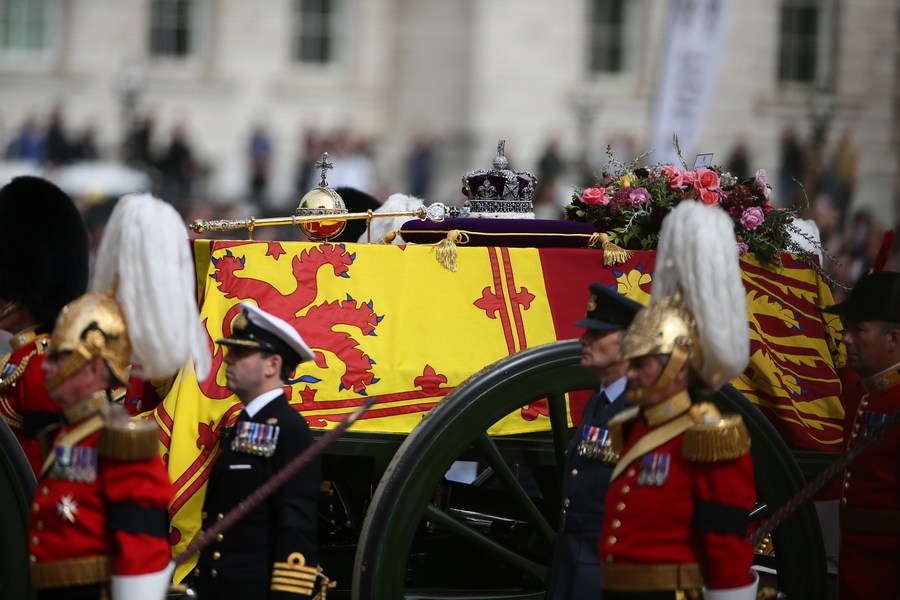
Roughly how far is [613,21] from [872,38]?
564 centimetres

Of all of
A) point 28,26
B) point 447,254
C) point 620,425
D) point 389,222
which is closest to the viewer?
point 620,425

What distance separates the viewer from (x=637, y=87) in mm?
26891

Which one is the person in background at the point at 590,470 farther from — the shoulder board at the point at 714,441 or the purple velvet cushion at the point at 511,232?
the purple velvet cushion at the point at 511,232

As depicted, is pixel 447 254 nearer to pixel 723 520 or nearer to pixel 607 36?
pixel 723 520

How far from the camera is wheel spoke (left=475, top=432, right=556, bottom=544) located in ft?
12.8

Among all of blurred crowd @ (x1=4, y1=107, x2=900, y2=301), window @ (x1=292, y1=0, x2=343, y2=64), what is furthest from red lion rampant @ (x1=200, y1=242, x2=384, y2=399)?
window @ (x1=292, y1=0, x2=343, y2=64)

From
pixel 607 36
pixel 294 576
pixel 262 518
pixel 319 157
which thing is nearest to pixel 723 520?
pixel 294 576

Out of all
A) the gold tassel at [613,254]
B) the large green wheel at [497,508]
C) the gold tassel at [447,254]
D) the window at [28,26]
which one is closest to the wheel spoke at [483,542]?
the large green wheel at [497,508]

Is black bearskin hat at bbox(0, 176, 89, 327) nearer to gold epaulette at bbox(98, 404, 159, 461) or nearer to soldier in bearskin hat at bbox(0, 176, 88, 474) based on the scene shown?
soldier in bearskin hat at bbox(0, 176, 88, 474)

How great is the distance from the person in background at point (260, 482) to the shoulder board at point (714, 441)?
1.06 m

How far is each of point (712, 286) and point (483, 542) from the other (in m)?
1.23

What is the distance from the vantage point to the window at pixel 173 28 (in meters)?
26.2

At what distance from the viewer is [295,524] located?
3.40 metres

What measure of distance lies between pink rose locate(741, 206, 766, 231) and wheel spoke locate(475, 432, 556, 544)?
1383 mm
